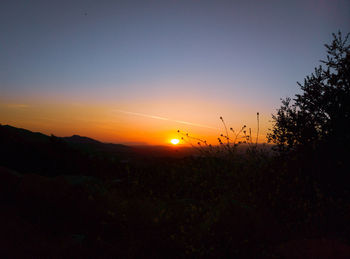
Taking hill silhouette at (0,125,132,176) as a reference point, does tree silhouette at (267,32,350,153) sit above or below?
above

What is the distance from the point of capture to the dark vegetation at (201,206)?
452 cm

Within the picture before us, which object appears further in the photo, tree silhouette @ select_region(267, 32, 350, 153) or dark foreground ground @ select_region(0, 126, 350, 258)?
tree silhouette @ select_region(267, 32, 350, 153)

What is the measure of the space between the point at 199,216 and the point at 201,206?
0.71m

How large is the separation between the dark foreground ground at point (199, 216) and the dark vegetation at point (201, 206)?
0.9 inches

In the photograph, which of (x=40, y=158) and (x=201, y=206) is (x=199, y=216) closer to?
(x=201, y=206)

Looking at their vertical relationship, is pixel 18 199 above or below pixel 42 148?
below

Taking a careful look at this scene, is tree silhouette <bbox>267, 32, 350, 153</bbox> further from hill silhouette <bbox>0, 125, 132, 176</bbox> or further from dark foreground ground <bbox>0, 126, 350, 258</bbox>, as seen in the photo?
hill silhouette <bbox>0, 125, 132, 176</bbox>

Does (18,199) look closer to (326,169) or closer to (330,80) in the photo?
(326,169)

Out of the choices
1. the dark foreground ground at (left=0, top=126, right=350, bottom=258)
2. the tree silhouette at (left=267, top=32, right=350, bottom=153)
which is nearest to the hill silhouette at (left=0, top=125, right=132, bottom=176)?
the dark foreground ground at (left=0, top=126, right=350, bottom=258)

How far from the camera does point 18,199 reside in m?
6.22

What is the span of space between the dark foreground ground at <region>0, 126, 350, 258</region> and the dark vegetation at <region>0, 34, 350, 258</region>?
2 cm

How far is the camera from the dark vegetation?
4.52 meters

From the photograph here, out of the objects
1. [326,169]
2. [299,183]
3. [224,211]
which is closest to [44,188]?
[224,211]

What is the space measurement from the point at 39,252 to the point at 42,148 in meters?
5.47
